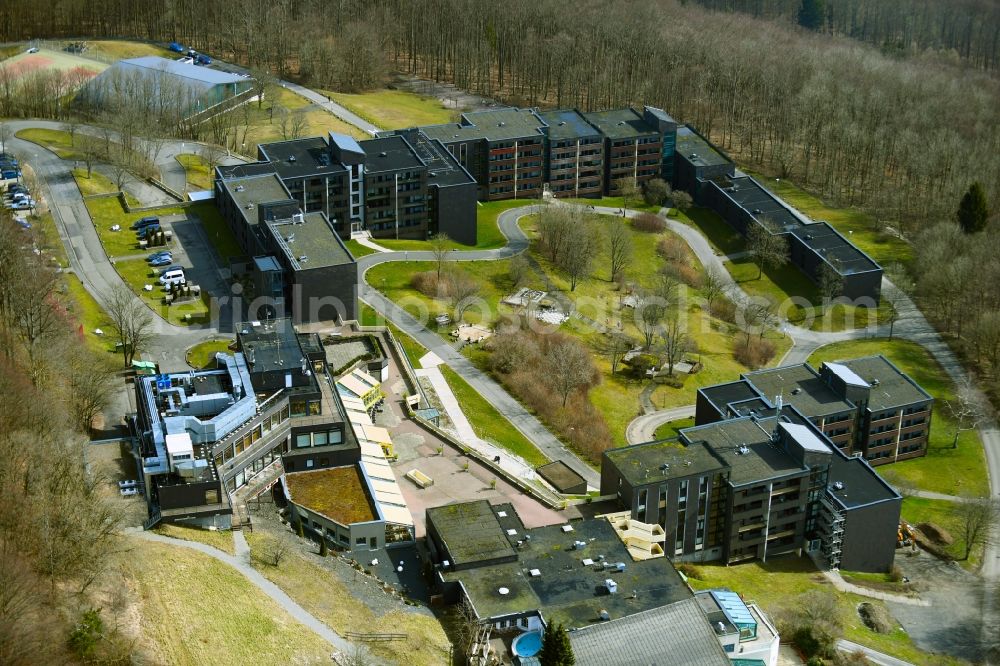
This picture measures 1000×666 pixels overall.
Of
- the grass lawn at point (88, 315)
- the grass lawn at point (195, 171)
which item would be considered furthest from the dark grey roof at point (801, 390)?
the grass lawn at point (195, 171)

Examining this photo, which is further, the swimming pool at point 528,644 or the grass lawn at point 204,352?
the grass lawn at point 204,352

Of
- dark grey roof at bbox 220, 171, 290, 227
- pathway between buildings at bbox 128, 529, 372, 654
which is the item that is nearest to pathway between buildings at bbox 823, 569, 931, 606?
pathway between buildings at bbox 128, 529, 372, 654

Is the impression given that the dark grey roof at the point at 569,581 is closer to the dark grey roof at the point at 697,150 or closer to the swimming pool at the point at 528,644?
the swimming pool at the point at 528,644

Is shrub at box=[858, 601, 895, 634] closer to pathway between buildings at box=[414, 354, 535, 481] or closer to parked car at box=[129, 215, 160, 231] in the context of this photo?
pathway between buildings at box=[414, 354, 535, 481]

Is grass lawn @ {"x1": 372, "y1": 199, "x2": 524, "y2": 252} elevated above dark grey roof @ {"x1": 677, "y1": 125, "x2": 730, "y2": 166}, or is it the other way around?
dark grey roof @ {"x1": 677, "y1": 125, "x2": 730, "y2": 166}

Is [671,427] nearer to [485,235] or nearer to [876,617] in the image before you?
→ [876,617]

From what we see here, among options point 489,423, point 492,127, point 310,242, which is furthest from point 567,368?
point 492,127
